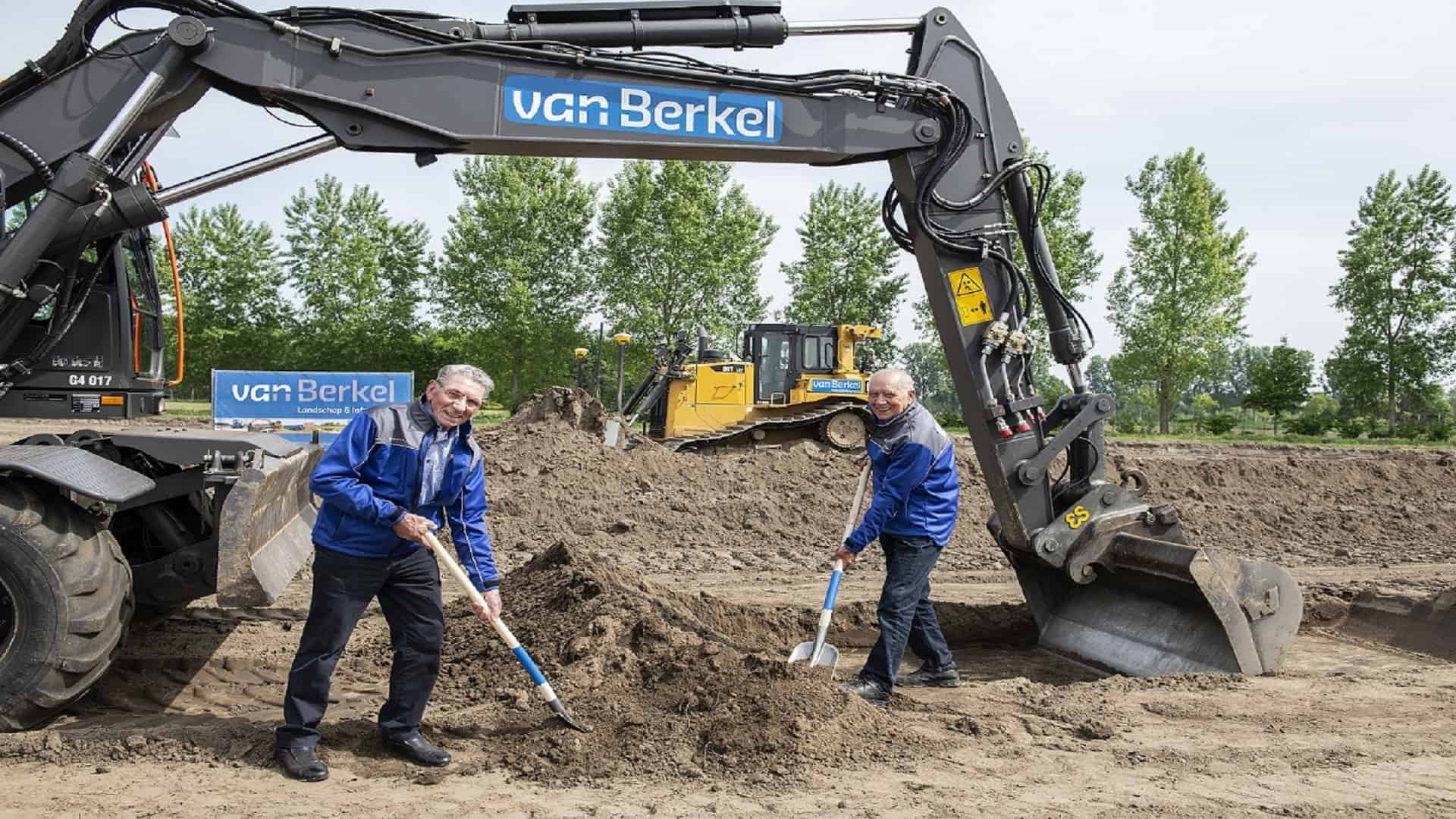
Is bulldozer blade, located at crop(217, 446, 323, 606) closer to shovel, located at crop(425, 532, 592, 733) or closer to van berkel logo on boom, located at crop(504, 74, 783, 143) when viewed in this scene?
shovel, located at crop(425, 532, 592, 733)

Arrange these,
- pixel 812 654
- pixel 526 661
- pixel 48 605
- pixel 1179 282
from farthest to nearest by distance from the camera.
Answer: pixel 1179 282, pixel 812 654, pixel 526 661, pixel 48 605

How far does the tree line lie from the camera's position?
3353 cm

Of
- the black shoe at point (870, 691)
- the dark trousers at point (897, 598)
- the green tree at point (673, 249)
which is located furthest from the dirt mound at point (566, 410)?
the green tree at point (673, 249)

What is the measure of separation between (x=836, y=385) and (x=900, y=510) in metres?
13.6

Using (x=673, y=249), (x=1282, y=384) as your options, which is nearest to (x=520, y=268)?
(x=673, y=249)

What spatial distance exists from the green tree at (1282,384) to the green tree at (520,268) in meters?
22.7

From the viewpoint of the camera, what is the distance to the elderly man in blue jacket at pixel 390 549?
14.1 feet

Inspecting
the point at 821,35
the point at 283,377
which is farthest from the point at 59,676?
the point at 283,377

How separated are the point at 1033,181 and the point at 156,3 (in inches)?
193

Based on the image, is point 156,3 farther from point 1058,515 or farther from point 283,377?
point 283,377

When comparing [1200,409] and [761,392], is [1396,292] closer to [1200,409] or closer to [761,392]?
[1200,409]

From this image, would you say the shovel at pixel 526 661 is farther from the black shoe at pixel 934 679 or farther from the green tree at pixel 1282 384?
the green tree at pixel 1282 384

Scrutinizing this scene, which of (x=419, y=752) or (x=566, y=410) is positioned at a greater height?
(x=566, y=410)

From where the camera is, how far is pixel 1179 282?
3322cm
